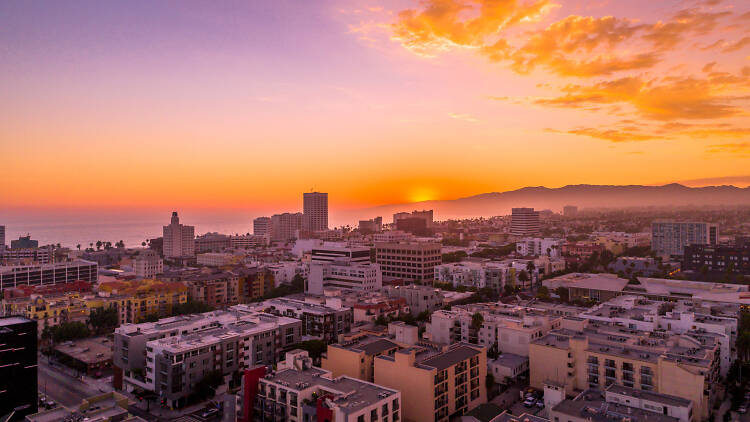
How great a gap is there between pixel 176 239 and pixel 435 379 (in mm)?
66886

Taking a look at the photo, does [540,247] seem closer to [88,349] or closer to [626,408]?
[626,408]

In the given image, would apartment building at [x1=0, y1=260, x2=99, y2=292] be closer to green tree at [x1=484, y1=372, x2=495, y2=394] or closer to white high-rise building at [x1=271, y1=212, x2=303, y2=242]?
green tree at [x1=484, y1=372, x2=495, y2=394]

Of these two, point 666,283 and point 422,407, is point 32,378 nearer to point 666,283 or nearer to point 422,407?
point 422,407

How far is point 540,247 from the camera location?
57844mm

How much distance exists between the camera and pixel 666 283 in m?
31.8

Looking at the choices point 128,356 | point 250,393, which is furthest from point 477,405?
point 128,356

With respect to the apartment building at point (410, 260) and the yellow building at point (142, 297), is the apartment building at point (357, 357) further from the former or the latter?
the apartment building at point (410, 260)

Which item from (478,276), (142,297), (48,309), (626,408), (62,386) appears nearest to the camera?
(626,408)

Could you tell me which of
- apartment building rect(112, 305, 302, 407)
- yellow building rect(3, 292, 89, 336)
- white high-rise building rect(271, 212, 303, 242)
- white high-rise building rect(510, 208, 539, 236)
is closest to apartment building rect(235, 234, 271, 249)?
white high-rise building rect(271, 212, 303, 242)

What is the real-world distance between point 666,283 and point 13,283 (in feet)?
161

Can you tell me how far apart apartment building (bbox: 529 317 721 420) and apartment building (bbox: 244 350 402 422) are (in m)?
5.99

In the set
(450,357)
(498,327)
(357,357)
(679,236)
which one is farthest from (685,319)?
(679,236)

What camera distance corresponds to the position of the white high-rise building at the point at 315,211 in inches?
4385

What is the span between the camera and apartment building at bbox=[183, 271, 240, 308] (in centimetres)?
3262
